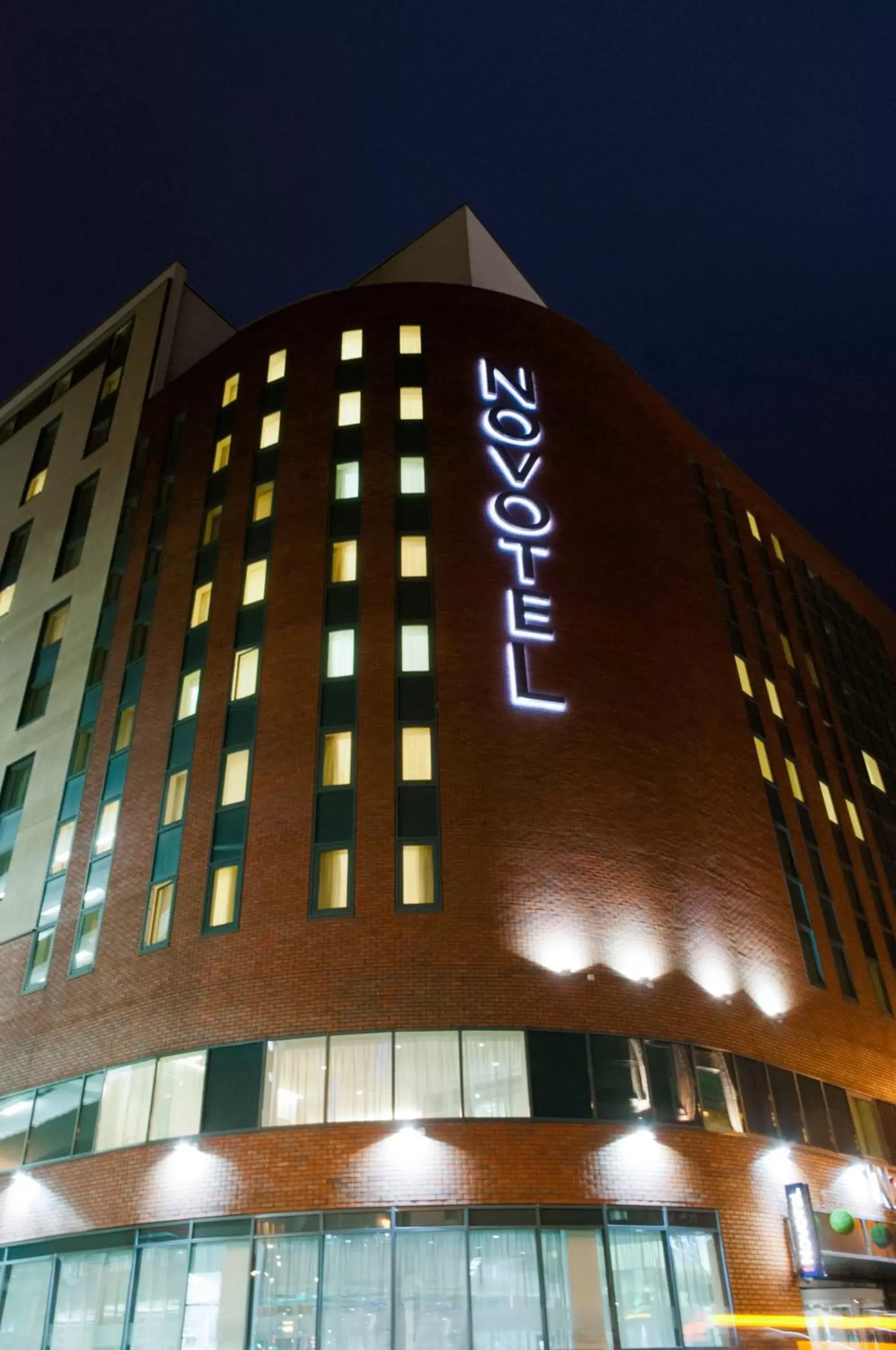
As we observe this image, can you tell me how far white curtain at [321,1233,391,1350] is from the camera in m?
19.1

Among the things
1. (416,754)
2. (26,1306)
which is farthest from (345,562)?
(26,1306)

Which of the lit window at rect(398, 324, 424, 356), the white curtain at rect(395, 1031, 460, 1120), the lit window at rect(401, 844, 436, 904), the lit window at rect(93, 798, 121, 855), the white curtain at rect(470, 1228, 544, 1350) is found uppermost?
the lit window at rect(398, 324, 424, 356)

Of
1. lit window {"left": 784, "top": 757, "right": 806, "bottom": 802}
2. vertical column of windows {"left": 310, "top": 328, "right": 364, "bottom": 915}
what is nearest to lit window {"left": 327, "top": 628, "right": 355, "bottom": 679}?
vertical column of windows {"left": 310, "top": 328, "right": 364, "bottom": 915}

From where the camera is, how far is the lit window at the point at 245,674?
92.3 feet

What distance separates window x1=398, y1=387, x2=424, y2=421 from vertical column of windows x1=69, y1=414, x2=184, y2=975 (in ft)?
27.3

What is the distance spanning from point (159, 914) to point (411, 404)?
17528mm

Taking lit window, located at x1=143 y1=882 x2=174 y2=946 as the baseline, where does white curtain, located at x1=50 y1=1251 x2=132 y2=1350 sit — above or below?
below

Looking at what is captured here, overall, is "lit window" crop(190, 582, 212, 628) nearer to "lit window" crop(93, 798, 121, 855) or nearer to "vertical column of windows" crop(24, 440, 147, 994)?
"vertical column of windows" crop(24, 440, 147, 994)

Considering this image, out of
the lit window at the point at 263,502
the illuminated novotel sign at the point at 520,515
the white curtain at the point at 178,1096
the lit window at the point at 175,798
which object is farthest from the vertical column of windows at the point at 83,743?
A: the illuminated novotel sign at the point at 520,515

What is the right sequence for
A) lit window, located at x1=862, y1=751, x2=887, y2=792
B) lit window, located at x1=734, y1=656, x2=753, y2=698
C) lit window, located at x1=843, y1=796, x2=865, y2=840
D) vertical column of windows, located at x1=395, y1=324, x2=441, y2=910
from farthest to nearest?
lit window, located at x1=862, y1=751, x2=887, y2=792 → lit window, located at x1=843, y1=796, x2=865, y2=840 → lit window, located at x1=734, y1=656, x2=753, y2=698 → vertical column of windows, located at x1=395, y1=324, x2=441, y2=910

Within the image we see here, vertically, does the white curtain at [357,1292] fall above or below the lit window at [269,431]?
below

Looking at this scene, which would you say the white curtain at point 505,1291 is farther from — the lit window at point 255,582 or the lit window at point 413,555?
the lit window at point 255,582

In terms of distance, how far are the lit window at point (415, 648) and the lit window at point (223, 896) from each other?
6.76 m

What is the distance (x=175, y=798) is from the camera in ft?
89.7
